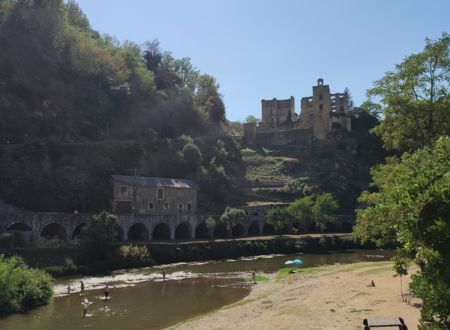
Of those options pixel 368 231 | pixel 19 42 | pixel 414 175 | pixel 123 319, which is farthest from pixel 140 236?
pixel 414 175

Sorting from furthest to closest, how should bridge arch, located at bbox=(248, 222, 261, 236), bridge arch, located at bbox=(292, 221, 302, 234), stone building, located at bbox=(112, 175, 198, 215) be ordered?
1. bridge arch, located at bbox=(248, 222, 261, 236)
2. bridge arch, located at bbox=(292, 221, 302, 234)
3. stone building, located at bbox=(112, 175, 198, 215)

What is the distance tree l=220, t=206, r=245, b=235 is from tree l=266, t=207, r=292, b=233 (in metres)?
4.55

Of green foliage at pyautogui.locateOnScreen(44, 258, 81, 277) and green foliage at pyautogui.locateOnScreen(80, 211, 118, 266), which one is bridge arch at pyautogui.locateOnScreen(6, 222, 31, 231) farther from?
green foliage at pyautogui.locateOnScreen(44, 258, 81, 277)

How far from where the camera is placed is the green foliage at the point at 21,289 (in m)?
27.6

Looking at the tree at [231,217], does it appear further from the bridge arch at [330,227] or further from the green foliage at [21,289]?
the green foliage at [21,289]

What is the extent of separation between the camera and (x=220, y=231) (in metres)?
67.8

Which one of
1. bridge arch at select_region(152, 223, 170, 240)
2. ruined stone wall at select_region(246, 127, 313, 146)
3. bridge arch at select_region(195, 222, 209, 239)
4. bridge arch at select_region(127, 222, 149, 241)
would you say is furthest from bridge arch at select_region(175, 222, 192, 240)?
ruined stone wall at select_region(246, 127, 313, 146)

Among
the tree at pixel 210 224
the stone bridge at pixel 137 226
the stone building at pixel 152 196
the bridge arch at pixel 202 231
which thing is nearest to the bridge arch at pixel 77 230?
the stone bridge at pixel 137 226

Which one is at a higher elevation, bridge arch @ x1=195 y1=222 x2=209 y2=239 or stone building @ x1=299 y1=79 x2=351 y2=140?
stone building @ x1=299 y1=79 x2=351 y2=140

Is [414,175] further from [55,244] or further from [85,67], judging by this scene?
[85,67]

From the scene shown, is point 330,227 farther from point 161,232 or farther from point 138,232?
point 138,232

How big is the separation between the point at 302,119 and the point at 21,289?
87.0m

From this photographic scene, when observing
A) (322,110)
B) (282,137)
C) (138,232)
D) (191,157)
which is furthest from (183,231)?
(322,110)

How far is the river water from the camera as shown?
2583 cm
